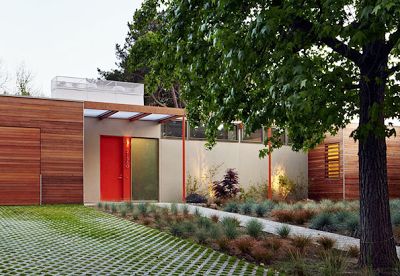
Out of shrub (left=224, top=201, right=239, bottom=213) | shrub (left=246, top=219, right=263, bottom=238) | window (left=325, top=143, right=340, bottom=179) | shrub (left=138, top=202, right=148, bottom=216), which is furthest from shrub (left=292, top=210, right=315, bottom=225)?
window (left=325, top=143, right=340, bottom=179)

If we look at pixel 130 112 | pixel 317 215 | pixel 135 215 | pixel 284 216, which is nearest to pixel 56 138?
pixel 130 112

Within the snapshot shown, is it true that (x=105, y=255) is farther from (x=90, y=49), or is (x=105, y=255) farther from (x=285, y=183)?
(x=90, y=49)

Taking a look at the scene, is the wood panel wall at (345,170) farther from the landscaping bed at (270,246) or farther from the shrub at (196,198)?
the landscaping bed at (270,246)

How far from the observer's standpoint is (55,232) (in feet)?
28.8

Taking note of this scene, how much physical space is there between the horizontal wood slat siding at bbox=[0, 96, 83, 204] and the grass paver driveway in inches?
132

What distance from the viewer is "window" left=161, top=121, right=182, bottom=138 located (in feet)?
57.3

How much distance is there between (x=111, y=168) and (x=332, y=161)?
815 cm

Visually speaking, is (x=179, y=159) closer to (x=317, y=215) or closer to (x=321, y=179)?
(x=321, y=179)

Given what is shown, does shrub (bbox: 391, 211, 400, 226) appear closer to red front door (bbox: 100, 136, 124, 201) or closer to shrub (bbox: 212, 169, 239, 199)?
shrub (bbox: 212, 169, 239, 199)

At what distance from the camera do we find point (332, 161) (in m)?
18.9

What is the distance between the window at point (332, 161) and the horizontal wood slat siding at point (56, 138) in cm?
942

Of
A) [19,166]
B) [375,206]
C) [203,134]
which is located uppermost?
[203,134]

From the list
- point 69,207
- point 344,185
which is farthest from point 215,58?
point 344,185

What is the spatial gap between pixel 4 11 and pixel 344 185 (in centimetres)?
2018
